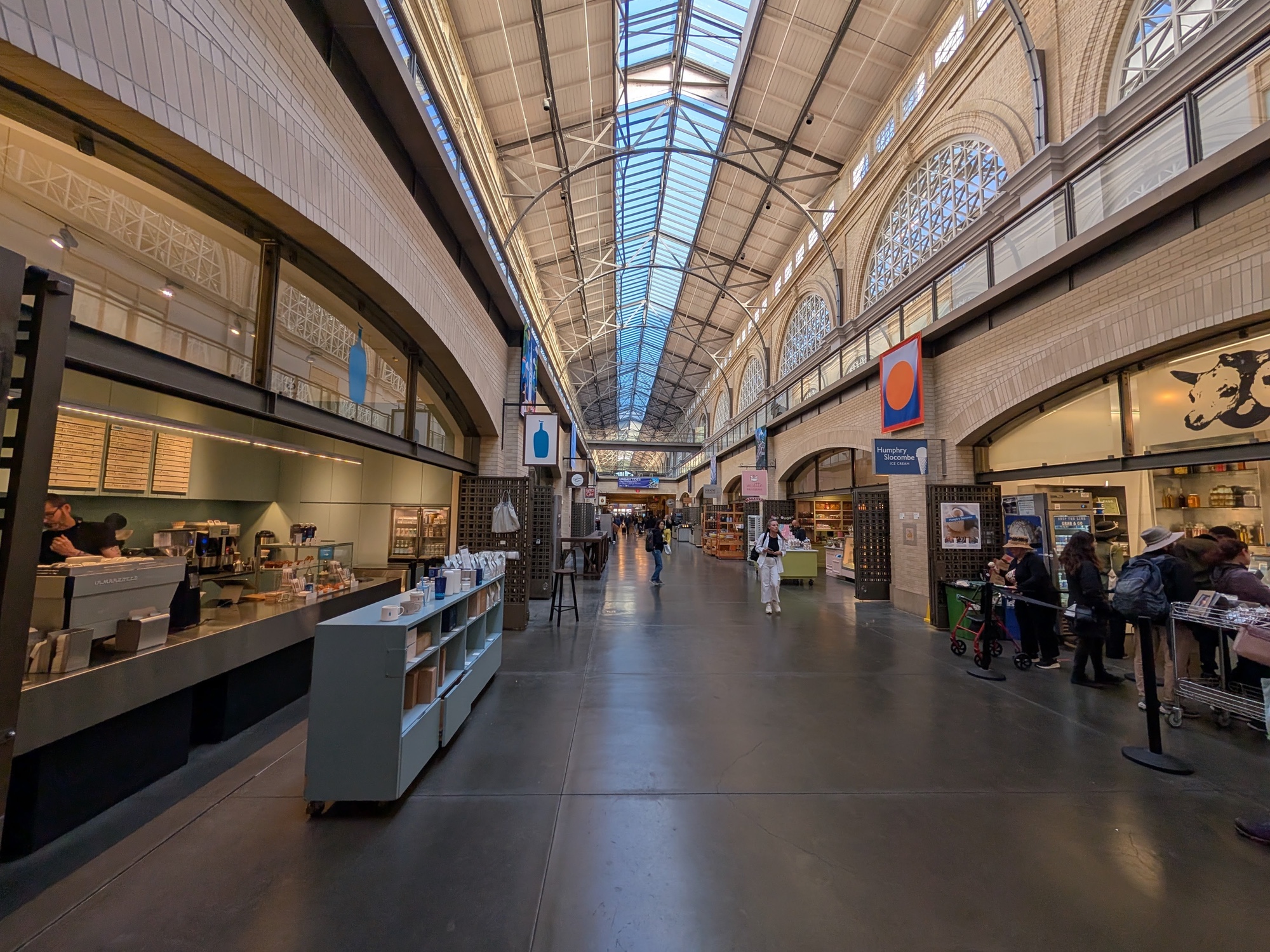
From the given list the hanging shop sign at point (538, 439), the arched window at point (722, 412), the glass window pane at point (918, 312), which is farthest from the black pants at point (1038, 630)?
the arched window at point (722, 412)

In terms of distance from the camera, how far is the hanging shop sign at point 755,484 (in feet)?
55.1

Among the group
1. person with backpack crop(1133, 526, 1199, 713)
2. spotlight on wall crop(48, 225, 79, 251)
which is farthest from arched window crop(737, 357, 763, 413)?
spotlight on wall crop(48, 225, 79, 251)

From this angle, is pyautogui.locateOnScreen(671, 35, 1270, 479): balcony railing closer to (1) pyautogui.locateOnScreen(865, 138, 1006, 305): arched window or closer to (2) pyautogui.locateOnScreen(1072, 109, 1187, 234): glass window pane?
(2) pyautogui.locateOnScreen(1072, 109, 1187, 234): glass window pane

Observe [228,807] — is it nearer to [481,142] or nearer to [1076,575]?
[1076,575]

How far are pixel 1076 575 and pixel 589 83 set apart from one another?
1429 centimetres

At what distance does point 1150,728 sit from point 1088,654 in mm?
2153

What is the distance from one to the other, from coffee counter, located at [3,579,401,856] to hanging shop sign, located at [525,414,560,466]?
5.27 metres

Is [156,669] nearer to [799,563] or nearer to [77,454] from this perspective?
[77,454]

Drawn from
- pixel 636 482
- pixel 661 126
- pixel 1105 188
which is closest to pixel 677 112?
pixel 661 126

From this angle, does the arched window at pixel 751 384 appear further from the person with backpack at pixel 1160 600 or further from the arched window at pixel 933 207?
the person with backpack at pixel 1160 600

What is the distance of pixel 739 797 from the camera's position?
3252mm

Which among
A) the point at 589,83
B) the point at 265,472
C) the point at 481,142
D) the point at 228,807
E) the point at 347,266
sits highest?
the point at 589,83

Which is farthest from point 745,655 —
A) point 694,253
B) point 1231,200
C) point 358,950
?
point 694,253

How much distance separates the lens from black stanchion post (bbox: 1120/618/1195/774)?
366cm
